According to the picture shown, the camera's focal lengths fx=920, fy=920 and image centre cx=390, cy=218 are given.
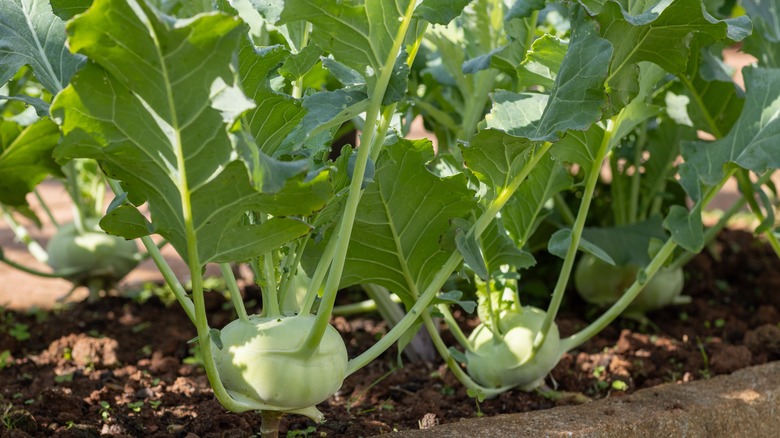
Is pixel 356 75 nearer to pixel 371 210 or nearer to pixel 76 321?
pixel 371 210

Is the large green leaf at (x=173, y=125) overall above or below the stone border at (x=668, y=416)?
above

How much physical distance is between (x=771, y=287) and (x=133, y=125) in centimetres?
239

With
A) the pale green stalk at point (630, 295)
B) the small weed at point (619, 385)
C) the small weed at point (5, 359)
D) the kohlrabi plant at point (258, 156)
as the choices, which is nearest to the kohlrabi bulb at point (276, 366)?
the kohlrabi plant at point (258, 156)

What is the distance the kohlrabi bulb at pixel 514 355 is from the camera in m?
1.90

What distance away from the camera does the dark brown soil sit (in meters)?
1.71

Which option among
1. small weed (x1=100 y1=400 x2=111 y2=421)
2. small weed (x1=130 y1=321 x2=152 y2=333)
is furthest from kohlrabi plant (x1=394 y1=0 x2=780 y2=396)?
small weed (x1=130 y1=321 x2=152 y2=333)

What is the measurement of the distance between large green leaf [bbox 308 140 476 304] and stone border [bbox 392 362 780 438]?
302 mm

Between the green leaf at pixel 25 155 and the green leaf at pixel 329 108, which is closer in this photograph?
the green leaf at pixel 329 108

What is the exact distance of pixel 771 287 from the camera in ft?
9.83

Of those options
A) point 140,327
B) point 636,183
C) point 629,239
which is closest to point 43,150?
point 140,327

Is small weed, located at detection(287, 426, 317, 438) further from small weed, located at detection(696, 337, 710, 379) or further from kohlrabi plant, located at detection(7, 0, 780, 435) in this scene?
small weed, located at detection(696, 337, 710, 379)

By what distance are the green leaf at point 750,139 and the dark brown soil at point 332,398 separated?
0.51 metres

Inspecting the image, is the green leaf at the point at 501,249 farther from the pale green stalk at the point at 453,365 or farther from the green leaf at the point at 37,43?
the green leaf at the point at 37,43

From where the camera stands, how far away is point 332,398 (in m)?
2.00
